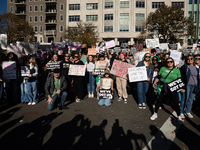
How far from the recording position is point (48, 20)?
49.5m

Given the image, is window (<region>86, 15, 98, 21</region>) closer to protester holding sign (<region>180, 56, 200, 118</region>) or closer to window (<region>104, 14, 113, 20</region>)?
window (<region>104, 14, 113, 20</region>)

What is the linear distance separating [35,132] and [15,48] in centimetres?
711

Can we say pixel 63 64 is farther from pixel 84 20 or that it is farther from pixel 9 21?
pixel 84 20

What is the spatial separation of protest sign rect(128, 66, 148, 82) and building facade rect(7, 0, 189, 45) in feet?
115

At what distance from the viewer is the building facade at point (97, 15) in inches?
1526

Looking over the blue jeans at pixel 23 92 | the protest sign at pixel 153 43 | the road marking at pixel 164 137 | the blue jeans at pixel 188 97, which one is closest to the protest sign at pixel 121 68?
the blue jeans at pixel 188 97

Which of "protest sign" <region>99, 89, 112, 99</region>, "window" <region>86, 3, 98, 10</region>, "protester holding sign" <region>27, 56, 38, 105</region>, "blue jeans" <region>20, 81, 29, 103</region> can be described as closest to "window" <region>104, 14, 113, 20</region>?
"window" <region>86, 3, 98, 10</region>

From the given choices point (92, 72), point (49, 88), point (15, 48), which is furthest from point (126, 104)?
point (15, 48)

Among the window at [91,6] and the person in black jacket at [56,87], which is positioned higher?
the window at [91,6]

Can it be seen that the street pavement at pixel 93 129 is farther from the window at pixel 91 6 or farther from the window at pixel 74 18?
the window at pixel 91 6

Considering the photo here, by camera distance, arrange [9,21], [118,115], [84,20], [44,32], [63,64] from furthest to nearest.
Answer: [44,32] → [84,20] → [9,21] → [63,64] → [118,115]

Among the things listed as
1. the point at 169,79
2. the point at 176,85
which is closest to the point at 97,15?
the point at 169,79

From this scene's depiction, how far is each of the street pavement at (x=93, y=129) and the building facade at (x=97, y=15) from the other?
36.3m

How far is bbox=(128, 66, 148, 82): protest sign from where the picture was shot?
5.72m
